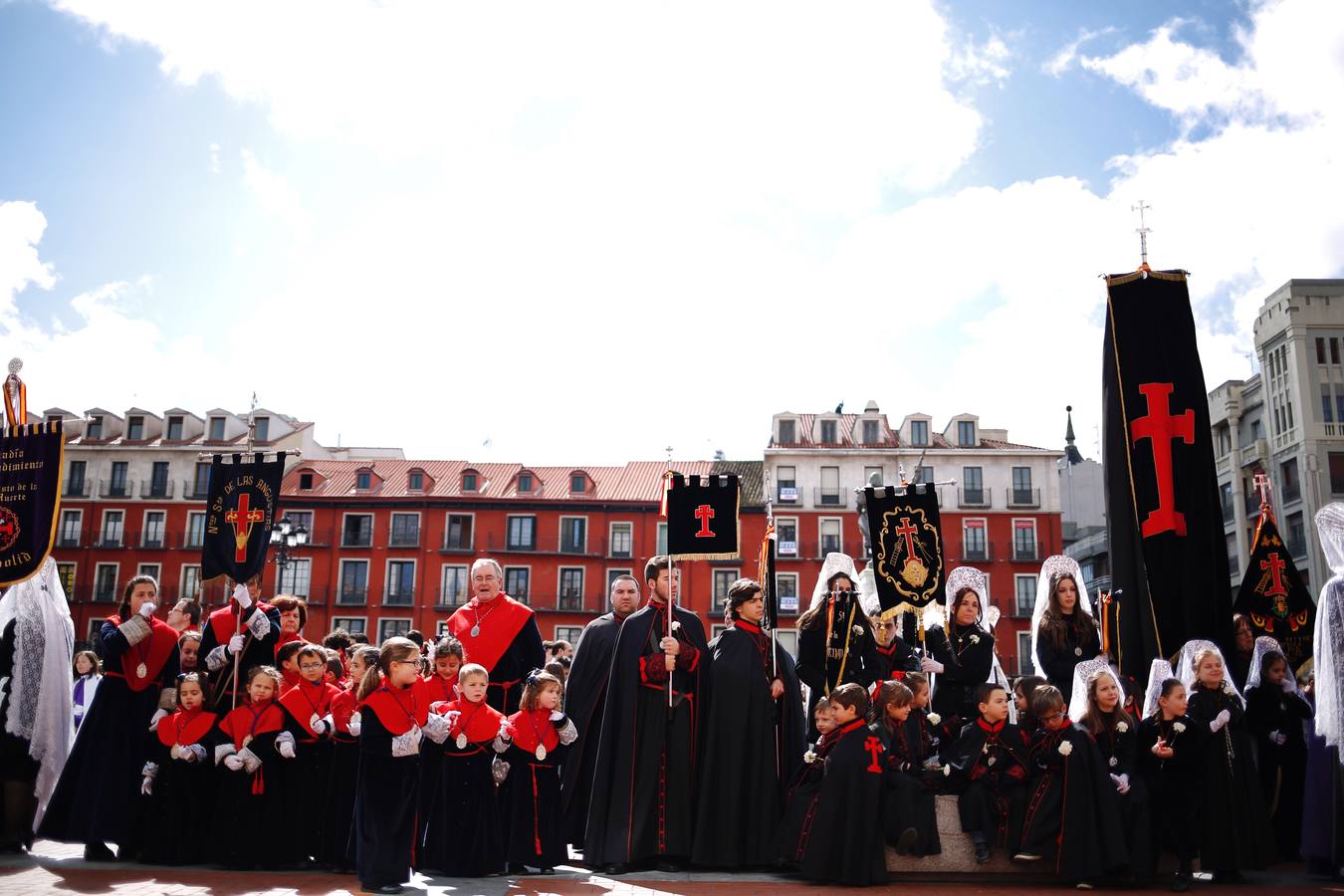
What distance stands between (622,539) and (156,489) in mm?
23552

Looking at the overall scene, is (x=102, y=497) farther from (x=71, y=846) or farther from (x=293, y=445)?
(x=71, y=846)

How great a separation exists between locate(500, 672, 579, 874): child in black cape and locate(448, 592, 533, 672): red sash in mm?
957

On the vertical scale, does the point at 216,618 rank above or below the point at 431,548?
below

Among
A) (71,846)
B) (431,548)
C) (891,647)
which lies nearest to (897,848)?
(891,647)

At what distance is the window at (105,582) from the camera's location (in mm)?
53781

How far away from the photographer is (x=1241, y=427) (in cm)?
5012

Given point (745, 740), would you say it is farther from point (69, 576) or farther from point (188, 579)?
point (69, 576)

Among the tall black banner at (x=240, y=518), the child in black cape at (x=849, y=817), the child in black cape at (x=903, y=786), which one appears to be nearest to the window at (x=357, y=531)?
the tall black banner at (x=240, y=518)

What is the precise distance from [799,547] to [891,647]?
41877 millimetres

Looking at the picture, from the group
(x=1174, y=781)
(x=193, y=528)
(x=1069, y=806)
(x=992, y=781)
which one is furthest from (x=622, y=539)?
(x=1069, y=806)

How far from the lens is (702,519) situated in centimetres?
1073

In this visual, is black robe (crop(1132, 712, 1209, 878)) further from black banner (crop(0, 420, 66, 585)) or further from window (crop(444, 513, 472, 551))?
window (crop(444, 513, 472, 551))

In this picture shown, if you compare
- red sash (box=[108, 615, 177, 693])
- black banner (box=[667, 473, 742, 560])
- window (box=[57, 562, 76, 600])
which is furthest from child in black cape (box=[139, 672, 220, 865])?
window (box=[57, 562, 76, 600])

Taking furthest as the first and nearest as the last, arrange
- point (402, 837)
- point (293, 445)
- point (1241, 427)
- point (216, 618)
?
1. point (293, 445)
2. point (1241, 427)
3. point (216, 618)
4. point (402, 837)
